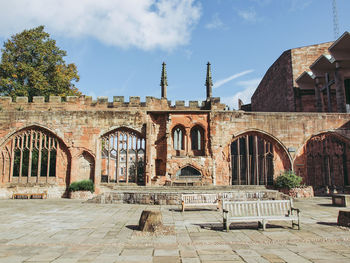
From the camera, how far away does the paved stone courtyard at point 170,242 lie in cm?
441

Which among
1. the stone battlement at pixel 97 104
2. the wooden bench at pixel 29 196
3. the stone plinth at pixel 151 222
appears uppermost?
the stone battlement at pixel 97 104

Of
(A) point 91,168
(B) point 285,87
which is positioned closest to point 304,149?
(B) point 285,87

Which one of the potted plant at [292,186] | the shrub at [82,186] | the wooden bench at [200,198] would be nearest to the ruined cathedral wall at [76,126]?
the shrub at [82,186]

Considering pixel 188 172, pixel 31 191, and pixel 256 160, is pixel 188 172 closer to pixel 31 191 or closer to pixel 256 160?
pixel 256 160

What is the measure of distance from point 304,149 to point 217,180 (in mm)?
5541

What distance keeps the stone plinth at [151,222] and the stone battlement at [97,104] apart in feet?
36.1

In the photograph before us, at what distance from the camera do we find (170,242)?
17.6 ft

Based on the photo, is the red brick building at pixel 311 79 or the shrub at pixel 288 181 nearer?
the shrub at pixel 288 181

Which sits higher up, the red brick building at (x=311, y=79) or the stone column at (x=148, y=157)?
the red brick building at (x=311, y=79)

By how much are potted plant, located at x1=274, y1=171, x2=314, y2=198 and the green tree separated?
16663 millimetres

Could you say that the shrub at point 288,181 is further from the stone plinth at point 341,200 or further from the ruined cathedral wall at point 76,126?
the ruined cathedral wall at point 76,126

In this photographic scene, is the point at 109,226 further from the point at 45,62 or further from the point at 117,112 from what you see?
the point at 45,62

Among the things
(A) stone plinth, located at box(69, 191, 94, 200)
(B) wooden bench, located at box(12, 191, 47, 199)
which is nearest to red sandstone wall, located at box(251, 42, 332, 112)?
(A) stone plinth, located at box(69, 191, 94, 200)

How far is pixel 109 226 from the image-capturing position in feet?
22.7
